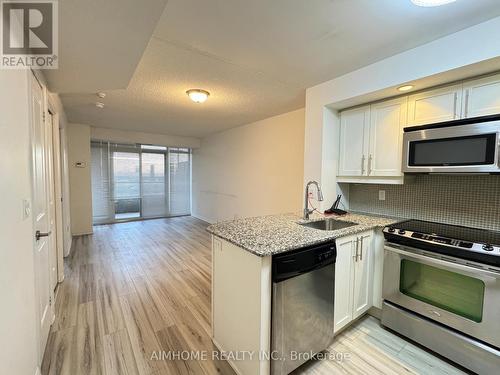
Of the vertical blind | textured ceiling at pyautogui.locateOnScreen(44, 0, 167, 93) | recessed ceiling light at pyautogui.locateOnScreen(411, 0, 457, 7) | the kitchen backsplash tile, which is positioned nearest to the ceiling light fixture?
recessed ceiling light at pyautogui.locateOnScreen(411, 0, 457, 7)

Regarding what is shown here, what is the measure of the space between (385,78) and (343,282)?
194 cm

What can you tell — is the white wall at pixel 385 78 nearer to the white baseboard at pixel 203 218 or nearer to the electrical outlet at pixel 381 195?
the electrical outlet at pixel 381 195

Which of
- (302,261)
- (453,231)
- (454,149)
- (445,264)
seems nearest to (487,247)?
(445,264)

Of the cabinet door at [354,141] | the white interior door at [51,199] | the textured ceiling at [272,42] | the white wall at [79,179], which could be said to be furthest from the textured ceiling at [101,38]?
the white wall at [79,179]

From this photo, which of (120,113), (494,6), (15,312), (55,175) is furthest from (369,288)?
(120,113)

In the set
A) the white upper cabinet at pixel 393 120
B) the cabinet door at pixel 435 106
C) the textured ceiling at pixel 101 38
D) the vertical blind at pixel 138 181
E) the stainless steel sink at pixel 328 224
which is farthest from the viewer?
the vertical blind at pixel 138 181

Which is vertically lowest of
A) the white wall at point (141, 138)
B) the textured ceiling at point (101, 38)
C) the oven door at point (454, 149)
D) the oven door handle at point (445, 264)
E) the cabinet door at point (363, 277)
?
the cabinet door at point (363, 277)

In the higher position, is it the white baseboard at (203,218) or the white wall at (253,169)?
the white wall at (253,169)

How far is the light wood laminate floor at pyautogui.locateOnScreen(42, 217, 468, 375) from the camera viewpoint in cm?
166

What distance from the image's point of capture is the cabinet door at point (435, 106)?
1.90 m

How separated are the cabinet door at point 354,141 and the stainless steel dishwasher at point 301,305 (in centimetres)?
128

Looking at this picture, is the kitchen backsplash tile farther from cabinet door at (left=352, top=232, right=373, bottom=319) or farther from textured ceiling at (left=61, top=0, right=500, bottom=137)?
textured ceiling at (left=61, top=0, right=500, bottom=137)

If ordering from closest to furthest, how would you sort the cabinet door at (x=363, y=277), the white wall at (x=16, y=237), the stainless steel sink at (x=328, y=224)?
the white wall at (x=16, y=237)
the cabinet door at (x=363, y=277)
the stainless steel sink at (x=328, y=224)

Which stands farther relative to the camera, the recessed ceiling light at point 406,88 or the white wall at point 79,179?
the white wall at point 79,179
